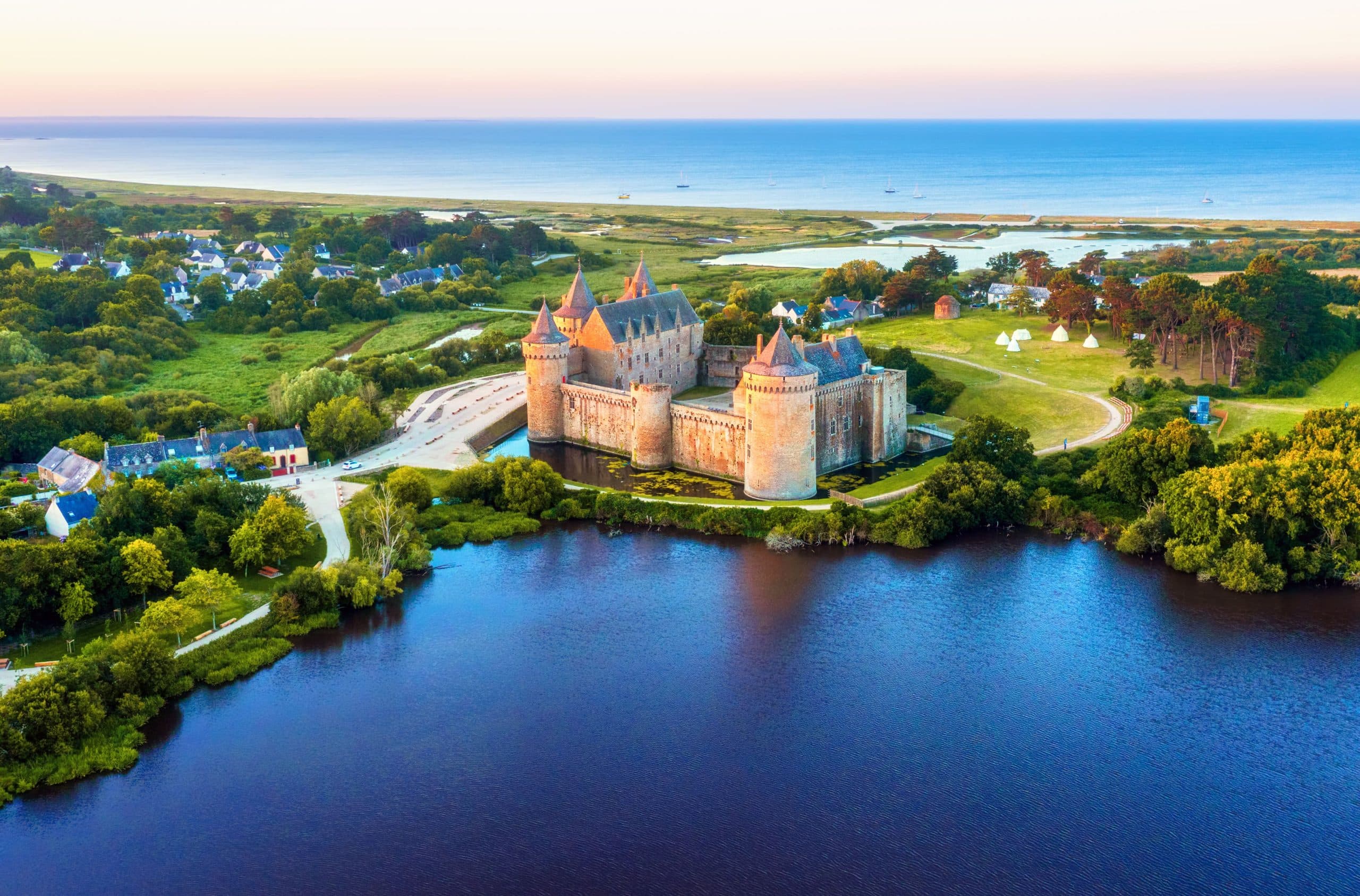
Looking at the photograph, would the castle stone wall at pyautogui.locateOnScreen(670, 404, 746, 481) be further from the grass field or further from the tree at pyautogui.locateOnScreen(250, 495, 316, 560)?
the grass field

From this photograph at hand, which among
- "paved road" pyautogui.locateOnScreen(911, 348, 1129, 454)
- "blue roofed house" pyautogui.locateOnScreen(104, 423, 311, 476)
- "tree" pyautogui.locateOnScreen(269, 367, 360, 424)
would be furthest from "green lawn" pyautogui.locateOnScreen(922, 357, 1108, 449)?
"blue roofed house" pyautogui.locateOnScreen(104, 423, 311, 476)

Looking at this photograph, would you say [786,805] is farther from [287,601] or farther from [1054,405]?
[1054,405]

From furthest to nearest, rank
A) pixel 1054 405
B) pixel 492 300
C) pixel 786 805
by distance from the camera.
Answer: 1. pixel 492 300
2. pixel 1054 405
3. pixel 786 805

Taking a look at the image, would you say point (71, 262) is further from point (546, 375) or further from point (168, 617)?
point (168, 617)

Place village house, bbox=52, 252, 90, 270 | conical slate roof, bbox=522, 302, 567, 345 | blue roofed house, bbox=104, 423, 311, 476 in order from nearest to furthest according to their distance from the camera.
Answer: blue roofed house, bbox=104, 423, 311, 476 → conical slate roof, bbox=522, 302, 567, 345 → village house, bbox=52, 252, 90, 270

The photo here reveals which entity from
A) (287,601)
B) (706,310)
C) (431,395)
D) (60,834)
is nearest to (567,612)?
(287,601)

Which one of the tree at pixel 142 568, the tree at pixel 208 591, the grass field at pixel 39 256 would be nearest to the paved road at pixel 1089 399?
the tree at pixel 208 591

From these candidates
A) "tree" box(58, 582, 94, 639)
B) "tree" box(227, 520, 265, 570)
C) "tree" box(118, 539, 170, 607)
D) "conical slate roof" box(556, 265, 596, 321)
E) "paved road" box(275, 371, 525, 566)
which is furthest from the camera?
"conical slate roof" box(556, 265, 596, 321)
